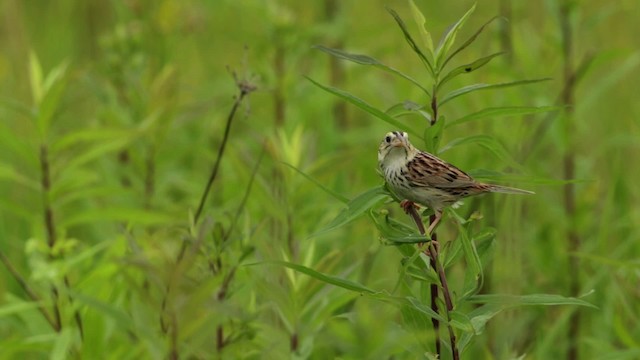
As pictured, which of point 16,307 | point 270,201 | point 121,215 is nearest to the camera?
point 16,307

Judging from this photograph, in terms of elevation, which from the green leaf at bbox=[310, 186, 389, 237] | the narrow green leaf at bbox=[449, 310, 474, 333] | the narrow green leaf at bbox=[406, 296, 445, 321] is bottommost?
the narrow green leaf at bbox=[449, 310, 474, 333]

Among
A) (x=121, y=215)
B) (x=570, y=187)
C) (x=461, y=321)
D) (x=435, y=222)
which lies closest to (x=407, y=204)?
(x=435, y=222)

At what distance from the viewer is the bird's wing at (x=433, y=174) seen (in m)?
1.51

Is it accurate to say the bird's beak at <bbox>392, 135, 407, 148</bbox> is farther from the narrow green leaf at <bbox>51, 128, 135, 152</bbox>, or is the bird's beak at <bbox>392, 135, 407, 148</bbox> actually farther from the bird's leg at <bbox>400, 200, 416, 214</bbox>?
the narrow green leaf at <bbox>51, 128, 135, 152</bbox>

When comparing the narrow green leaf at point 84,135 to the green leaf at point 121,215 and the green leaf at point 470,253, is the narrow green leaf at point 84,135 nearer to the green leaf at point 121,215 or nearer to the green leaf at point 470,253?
the green leaf at point 121,215

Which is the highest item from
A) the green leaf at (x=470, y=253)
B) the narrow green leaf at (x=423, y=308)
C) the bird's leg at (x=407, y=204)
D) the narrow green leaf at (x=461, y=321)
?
the bird's leg at (x=407, y=204)

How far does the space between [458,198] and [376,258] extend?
1045mm

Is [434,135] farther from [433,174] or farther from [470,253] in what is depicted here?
[470,253]

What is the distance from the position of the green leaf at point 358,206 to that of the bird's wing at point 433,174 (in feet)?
0.22

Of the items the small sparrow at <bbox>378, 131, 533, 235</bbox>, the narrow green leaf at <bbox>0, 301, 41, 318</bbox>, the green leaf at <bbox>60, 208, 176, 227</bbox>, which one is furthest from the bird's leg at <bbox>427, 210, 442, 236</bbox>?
the green leaf at <bbox>60, 208, 176, 227</bbox>

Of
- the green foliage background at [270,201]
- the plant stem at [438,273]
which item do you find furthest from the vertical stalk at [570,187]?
the plant stem at [438,273]

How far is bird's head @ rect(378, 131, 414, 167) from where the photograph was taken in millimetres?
1538

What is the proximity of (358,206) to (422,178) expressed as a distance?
0.10 m

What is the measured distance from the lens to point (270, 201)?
237 centimetres
